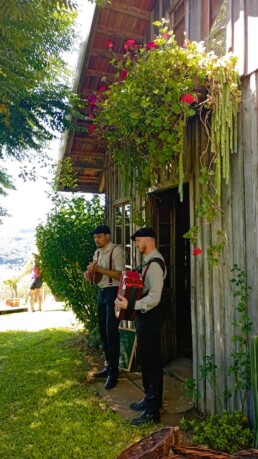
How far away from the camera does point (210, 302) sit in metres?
3.44

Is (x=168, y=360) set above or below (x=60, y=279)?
below

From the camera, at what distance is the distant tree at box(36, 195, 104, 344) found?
20.4 ft

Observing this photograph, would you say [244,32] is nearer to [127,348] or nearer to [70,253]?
[127,348]

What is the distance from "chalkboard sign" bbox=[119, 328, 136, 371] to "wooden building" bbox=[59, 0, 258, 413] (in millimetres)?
529

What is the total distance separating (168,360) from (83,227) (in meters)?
2.83

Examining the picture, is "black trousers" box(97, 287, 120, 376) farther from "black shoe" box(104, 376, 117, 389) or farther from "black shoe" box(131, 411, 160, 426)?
"black shoe" box(131, 411, 160, 426)

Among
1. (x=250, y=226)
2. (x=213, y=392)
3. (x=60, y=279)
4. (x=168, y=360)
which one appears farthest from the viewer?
(x=60, y=279)

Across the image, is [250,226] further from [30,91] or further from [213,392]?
[30,91]

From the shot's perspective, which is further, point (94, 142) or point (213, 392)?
point (94, 142)

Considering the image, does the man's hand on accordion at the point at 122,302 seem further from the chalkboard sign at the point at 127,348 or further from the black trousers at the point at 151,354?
the chalkboard sign at the point at 127,348

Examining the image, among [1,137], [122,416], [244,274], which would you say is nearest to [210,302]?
[244,274]

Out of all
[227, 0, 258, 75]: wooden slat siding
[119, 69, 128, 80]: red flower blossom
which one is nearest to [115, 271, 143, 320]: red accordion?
[119, 69, 128, 80]: red flower blossom

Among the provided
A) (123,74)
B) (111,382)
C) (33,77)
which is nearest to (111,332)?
(111,382)

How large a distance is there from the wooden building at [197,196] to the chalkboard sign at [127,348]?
1.74ft
